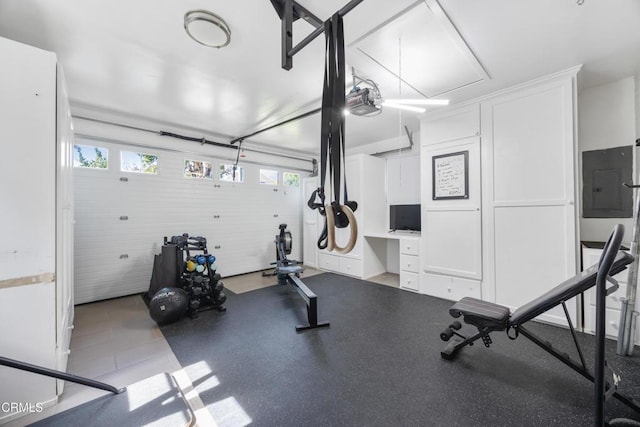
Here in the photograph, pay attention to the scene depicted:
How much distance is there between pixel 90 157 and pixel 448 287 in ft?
18.3

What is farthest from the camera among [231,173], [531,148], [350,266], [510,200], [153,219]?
Answer: [231,173]

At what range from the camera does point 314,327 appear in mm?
2750

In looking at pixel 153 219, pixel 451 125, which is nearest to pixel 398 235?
pixel 451 125

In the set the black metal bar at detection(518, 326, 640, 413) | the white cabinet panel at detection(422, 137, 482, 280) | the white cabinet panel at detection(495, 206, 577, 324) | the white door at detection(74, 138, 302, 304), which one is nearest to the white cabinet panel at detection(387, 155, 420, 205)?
the white cabinet panel at detection(422, 137, 482, 280)

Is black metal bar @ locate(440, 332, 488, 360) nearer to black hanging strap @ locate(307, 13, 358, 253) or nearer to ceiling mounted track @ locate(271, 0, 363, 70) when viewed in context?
black hanging strap @ locate(307, 13, 358, 253)

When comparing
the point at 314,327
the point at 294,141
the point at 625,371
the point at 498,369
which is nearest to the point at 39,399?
the point at 314,327

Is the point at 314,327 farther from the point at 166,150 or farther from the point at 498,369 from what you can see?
the point at 166,150

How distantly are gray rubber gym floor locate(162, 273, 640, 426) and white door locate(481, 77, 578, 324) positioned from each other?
577 mm

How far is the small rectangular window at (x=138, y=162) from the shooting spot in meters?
3.84

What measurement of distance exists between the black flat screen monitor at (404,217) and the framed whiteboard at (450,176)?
0.80 metres

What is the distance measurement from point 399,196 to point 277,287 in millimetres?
2958

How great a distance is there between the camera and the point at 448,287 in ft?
11.4

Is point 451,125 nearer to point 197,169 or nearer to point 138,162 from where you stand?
point 197,169

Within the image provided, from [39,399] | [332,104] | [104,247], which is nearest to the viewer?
[332,104]
